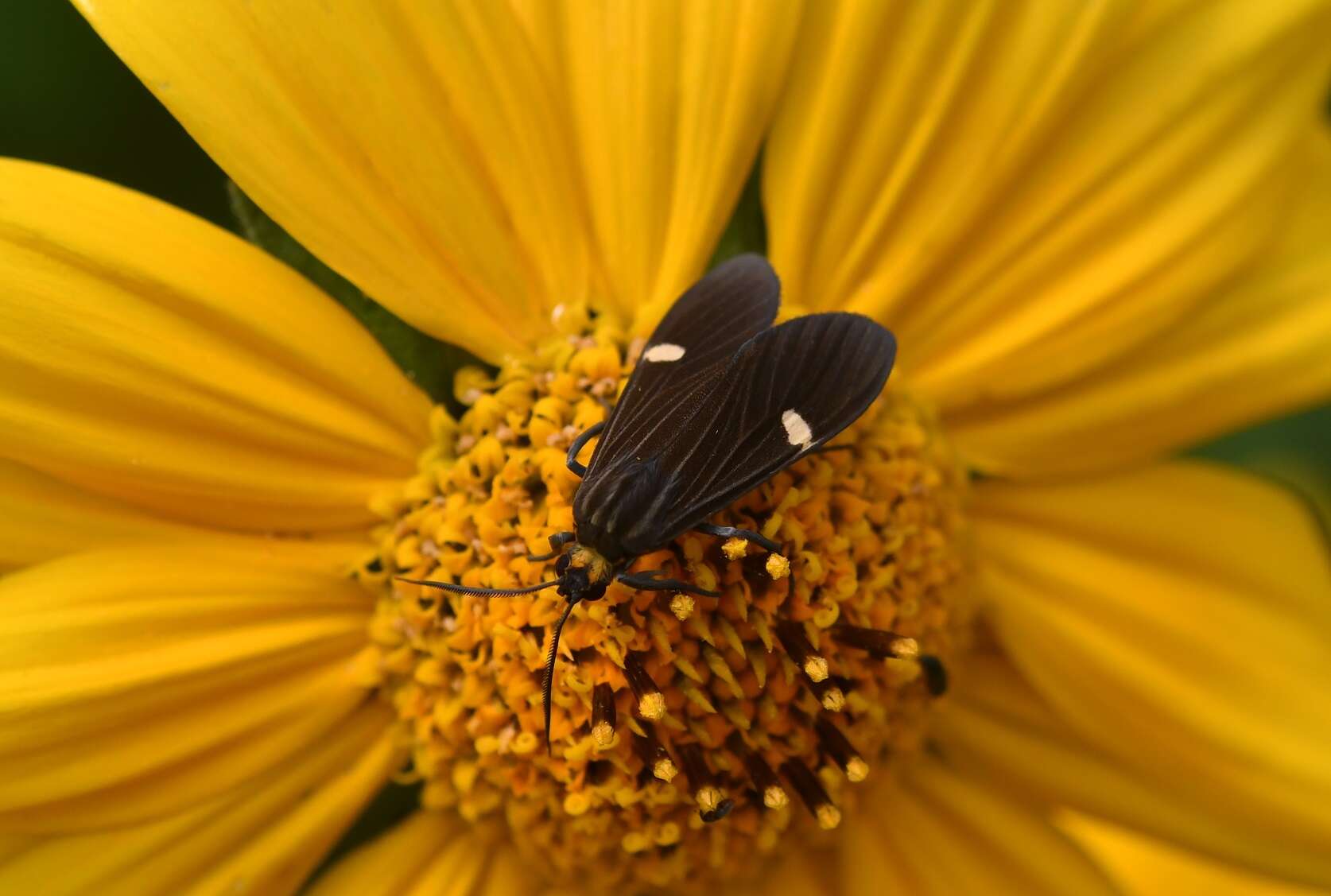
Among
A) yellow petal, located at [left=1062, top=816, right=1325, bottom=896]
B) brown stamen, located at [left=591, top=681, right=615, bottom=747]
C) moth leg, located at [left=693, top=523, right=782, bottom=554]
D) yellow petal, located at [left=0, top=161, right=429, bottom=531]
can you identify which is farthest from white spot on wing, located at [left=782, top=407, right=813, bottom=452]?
yellow petal, located at [left=1062, top=816, right=1325, bottom=896]

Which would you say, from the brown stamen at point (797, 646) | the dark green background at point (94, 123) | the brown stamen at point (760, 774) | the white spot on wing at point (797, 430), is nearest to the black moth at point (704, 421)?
the white spot on wing at point (797, 430)

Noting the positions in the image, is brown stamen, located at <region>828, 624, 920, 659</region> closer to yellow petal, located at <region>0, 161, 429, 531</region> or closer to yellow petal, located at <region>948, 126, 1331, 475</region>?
yellow petal, located at <region>948, 126, 1331, 475</region>

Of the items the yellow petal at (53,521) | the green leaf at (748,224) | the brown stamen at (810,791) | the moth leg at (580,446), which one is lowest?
the brown stamen at (810,791)

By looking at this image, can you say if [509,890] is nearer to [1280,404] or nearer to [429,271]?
[429,271]

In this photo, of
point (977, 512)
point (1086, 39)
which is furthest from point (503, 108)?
point (977, 512)

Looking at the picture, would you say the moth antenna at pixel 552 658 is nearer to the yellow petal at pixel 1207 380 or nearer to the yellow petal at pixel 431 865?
the yellow petal at pixel 431 865

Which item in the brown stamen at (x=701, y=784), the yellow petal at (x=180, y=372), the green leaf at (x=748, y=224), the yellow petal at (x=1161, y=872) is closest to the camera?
the yellow petal at (x=180, y=372)
